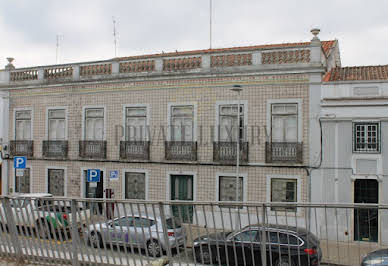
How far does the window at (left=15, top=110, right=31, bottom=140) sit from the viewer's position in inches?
950

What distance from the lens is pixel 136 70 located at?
2125 cm

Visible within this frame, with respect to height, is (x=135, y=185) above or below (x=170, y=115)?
below

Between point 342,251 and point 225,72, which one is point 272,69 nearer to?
point 225,72

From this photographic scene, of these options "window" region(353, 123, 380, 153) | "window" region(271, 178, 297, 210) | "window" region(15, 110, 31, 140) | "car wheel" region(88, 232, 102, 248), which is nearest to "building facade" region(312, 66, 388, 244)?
"window" region(353, 123, 380, 153)

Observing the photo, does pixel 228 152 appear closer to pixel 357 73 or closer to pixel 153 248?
pixel 357 73

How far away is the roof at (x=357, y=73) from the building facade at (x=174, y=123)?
68cm

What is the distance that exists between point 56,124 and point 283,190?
1245cm

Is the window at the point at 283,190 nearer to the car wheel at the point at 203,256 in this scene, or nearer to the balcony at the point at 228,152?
the balcony at the point at 228,152

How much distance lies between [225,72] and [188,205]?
14392 mm

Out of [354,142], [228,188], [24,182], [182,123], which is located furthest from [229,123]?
[24,182]

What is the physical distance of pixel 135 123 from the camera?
69.5 ft

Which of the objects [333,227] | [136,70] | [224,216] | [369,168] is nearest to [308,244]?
[333,227]

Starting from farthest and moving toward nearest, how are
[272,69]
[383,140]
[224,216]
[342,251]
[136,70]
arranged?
[136,70], [272,69], [383,140], [224,216], [342,251]

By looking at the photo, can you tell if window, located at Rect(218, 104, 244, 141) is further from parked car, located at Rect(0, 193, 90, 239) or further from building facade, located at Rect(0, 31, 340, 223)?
parked car, located at Rect(0, 193, 90, 239)
